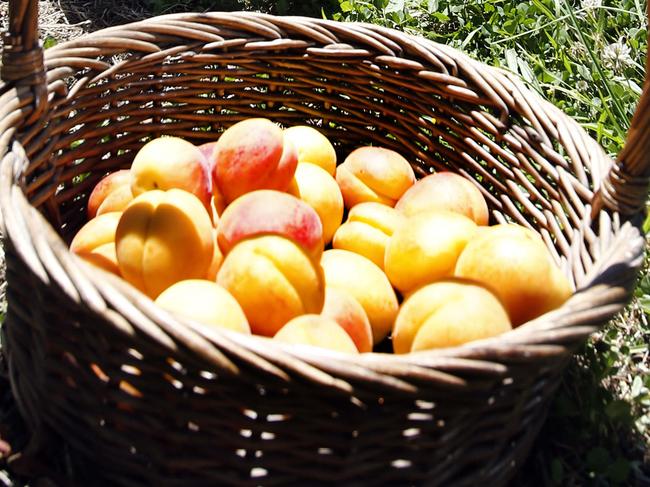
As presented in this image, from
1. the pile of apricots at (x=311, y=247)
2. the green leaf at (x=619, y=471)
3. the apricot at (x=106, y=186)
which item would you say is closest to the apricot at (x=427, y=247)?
the pile of apricots at (x=311, y=247)

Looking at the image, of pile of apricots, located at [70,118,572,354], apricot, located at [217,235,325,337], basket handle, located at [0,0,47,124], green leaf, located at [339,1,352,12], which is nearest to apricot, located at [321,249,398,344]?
pile of apricots, located at [70,118,572,354]

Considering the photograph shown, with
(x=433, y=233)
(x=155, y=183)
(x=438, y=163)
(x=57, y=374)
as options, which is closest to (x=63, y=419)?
(x=57, y=374)

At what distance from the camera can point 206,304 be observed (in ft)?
2.94

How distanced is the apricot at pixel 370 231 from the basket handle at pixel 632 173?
327mm

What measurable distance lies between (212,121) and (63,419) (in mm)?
662

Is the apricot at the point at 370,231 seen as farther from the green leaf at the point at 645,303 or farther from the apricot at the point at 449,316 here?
the green leaf at the point at 645,303

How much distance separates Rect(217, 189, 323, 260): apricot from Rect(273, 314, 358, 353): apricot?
14 cm

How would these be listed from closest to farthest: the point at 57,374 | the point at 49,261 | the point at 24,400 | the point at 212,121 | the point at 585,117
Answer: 1. the point at 49,261
2. the point at 57,374
3. the point at 24,400
4. the point at 212,121
5. the point at 585,117

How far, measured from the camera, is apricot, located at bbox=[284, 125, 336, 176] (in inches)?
52.2

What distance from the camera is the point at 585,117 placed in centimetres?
182

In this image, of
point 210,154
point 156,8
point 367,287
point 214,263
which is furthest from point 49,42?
point 367,287

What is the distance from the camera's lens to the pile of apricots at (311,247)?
93 cm

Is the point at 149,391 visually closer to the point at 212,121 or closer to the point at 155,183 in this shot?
the point at 155,183

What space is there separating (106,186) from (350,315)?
49cm
